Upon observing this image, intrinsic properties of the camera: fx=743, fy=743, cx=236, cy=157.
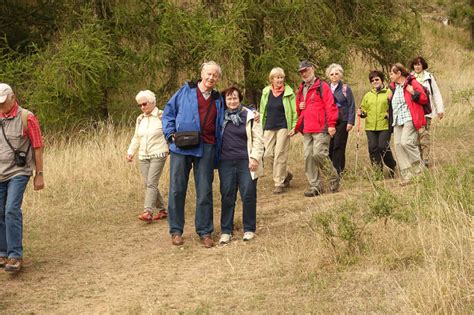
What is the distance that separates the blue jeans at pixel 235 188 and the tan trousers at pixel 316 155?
2.01 meters

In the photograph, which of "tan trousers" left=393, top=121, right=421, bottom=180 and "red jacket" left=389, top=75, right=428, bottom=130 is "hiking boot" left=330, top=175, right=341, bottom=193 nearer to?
"tan trousers" left=393, top=121, right=421, bottom=180

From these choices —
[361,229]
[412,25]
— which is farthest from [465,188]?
[412,25]

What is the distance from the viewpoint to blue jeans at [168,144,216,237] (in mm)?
8109

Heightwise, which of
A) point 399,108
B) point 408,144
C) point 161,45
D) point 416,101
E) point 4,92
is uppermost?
point 161,45

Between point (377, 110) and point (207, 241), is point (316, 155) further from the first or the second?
point (207, 241)

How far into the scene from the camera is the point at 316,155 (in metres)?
10.0

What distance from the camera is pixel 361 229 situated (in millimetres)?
6586

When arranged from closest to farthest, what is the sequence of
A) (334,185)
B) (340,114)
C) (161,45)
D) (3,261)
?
(3,261) → (334,185) → (340,114) → (161,45)

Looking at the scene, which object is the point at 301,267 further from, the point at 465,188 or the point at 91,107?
the point at 91,107

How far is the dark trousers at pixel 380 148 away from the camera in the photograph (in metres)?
10.9

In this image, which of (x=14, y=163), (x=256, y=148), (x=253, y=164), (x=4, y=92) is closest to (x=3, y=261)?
(x=14, y=163)

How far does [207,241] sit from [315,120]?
273cm

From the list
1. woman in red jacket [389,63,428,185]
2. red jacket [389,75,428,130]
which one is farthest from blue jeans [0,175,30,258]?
red jacket [389,75,428,130]

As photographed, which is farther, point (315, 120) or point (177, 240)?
point (315, 120)
